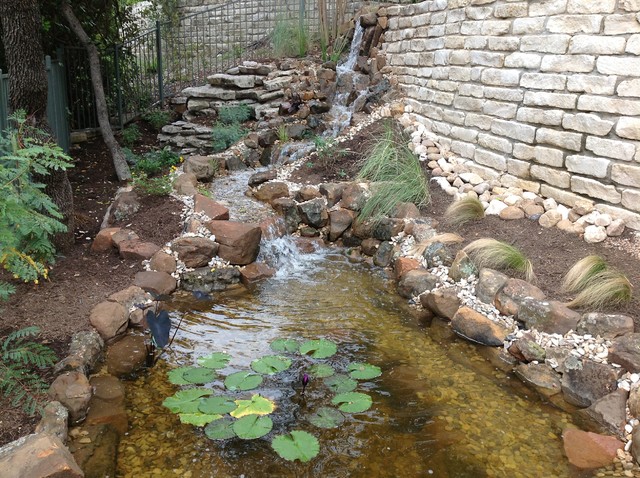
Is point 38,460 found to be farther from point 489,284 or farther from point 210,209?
point 210,209

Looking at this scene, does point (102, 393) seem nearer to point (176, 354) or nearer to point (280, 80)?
point (176, 354)

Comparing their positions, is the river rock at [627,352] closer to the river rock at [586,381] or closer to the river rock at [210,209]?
the river rock at [586,381]

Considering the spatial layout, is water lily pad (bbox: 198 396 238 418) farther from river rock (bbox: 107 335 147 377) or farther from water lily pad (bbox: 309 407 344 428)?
river rock (bbox: 107 335 147 377)

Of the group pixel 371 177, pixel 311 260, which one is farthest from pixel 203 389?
pixel 371 177

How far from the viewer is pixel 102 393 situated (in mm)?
3725

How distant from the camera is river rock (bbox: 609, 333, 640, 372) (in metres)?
3.61

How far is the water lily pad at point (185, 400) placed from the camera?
3414mm

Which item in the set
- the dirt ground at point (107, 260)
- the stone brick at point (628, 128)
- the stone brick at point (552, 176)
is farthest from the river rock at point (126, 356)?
the stone brick at point (628, 128)

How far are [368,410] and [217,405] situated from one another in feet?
3.12

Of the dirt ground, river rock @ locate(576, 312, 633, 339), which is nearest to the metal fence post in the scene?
the dirt ground

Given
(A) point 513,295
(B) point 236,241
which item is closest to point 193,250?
(B) point 236,241

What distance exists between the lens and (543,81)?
5.64 metres

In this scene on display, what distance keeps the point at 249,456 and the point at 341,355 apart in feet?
4.20

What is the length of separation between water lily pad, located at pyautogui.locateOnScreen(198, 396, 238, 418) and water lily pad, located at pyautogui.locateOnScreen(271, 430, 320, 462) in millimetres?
380
